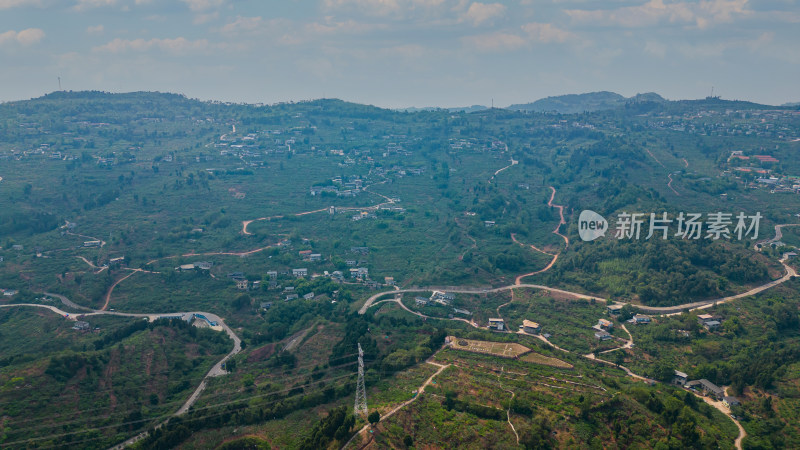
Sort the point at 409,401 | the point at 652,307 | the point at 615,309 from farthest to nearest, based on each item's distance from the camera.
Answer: the point at 615,309 < the point at 652,307 < the point at 409,401

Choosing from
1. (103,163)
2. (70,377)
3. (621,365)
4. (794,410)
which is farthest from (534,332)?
(103,163)

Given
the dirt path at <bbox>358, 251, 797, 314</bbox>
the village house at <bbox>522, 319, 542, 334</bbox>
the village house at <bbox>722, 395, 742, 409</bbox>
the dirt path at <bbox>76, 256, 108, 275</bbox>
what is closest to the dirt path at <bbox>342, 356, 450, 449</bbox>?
the village house at <bbox>522, 319, 542, 334</bbox>

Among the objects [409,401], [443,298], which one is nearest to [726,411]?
[409,401]

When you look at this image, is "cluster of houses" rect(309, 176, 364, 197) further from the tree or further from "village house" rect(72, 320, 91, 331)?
the tree

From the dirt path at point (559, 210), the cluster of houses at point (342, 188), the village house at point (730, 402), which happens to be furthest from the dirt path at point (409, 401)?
the cluster of houses at point (342, 188)

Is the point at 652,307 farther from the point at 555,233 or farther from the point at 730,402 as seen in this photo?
the point at 555,233

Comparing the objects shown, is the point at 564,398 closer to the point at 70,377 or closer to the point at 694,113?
the point at 70,377
